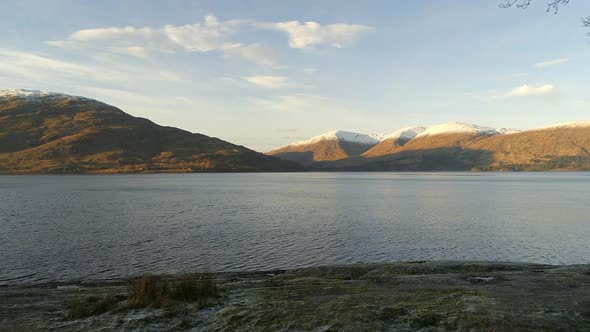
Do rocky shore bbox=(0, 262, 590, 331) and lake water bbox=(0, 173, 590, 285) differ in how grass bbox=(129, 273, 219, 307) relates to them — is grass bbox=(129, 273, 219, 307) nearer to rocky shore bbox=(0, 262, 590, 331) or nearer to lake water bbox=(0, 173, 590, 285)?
rocky shore bbox=(0, 262, 590, 331)

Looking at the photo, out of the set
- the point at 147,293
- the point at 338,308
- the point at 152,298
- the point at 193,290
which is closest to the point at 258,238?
the point at 193,290

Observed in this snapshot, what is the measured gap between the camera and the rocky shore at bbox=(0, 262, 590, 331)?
14.2 meters

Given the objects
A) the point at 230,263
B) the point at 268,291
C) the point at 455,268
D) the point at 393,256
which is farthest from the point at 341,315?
the point at 393,256

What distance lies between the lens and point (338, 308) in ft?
52.6

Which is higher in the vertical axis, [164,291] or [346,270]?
[164,291]

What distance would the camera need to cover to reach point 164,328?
1447cm

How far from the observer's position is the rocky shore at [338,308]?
46.7 ft

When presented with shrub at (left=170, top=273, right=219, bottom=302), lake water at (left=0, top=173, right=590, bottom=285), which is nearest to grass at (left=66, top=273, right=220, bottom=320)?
shrub at (left=170, top=273, right=219, bottom=302)

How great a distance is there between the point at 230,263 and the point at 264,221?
92.6ft

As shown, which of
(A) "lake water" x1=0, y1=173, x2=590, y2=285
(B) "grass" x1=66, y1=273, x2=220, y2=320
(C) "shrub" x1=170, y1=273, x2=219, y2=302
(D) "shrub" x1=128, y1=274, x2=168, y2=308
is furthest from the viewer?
(A) "lake water" x1=0, y1=173, x2=590, y2=285

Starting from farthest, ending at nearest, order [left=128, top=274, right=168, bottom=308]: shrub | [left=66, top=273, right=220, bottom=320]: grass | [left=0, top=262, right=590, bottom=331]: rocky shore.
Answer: [left=128, top=274, right=168, bottom=308]: shrub → [left=66, top=273, right=220, bottom=320]: grass → [left=0, top=262, right=590, bottom=331]: rocky shore

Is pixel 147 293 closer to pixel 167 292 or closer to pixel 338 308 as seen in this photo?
pixel 167 292

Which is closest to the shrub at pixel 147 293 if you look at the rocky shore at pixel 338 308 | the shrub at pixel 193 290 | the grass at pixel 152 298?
the grass at pixel 152 298

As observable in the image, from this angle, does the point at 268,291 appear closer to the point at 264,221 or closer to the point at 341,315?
the point at 341,315
